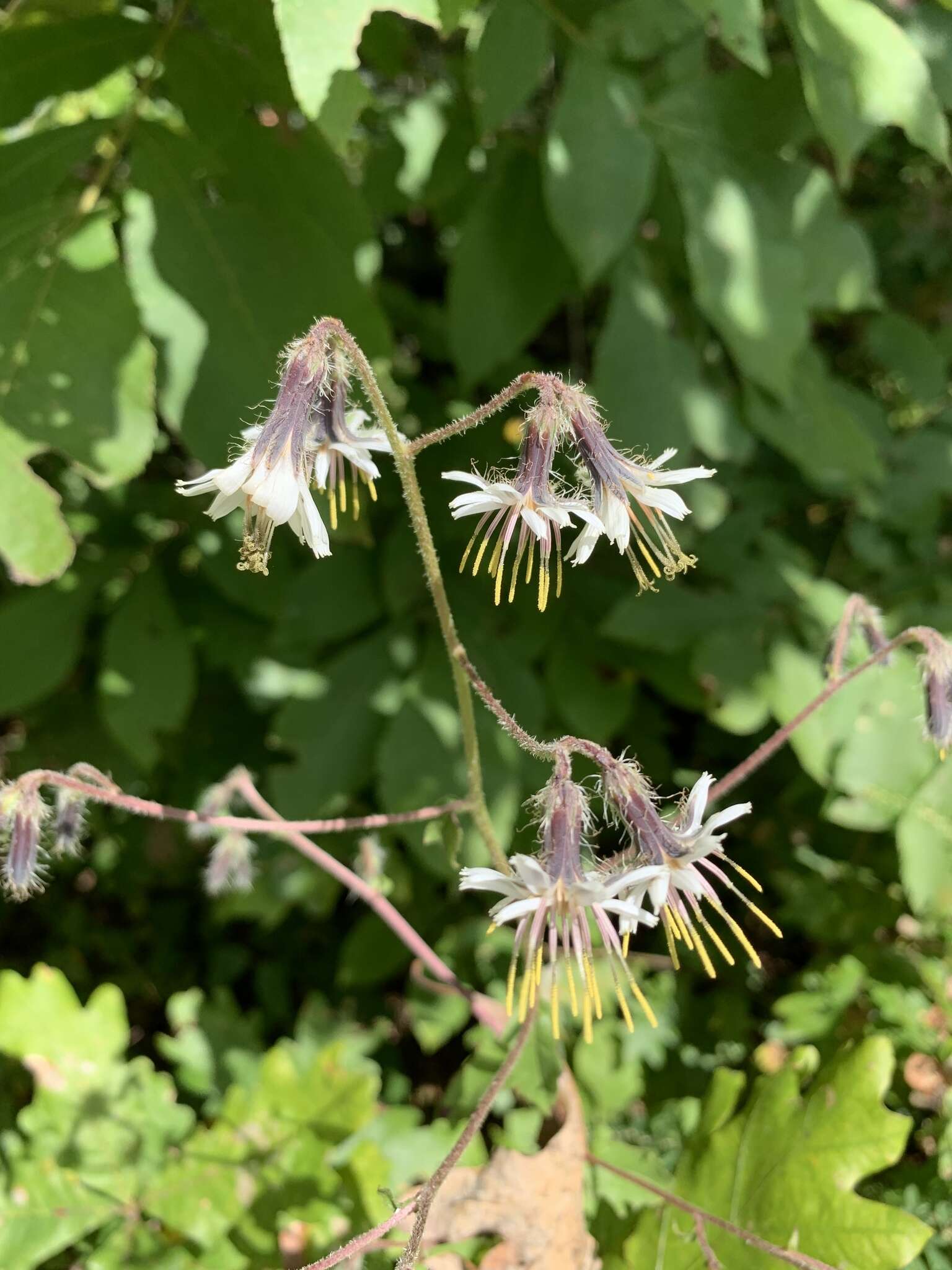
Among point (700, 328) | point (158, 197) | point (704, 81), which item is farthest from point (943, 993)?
point (158, 197)

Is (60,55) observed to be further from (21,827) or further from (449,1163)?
(449,1163)

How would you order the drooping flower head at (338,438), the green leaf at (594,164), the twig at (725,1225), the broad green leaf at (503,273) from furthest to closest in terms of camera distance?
the broad green leaf at (503,273)
the green leaf at (594,164)
the twig at (725,1225)
the drooping flower head at (338,438)

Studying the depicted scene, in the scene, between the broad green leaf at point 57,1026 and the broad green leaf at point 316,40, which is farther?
the broad green leaf at point 57,1026

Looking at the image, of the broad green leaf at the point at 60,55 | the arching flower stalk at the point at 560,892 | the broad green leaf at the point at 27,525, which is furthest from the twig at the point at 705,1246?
the broad green leaf at the point at 60,55

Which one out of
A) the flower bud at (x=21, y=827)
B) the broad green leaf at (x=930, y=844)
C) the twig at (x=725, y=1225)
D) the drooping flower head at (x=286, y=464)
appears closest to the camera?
the drooping flower head at (x=286, y=464)

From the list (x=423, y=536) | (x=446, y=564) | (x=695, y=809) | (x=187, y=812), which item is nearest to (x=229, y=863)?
(x=187, y=812)

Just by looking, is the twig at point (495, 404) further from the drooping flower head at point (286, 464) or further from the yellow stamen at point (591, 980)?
the yellow stamen at point (591, 980)
